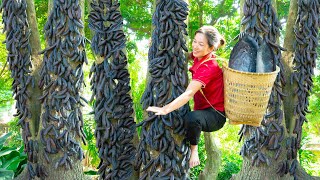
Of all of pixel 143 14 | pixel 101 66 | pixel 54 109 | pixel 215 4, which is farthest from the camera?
pixel 215 4

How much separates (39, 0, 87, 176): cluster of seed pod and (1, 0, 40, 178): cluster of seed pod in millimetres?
244

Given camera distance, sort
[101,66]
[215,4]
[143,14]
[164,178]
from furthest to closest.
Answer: [215,4] → [143,14] → [101,66] → [164,178]

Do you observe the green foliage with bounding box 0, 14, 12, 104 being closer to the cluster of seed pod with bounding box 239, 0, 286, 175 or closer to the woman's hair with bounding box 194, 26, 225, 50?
the cluster of seed pod with bounding box 239, 0, 286, 175

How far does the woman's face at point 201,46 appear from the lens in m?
4.12

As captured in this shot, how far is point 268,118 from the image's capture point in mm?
6121

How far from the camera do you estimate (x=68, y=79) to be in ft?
18.9

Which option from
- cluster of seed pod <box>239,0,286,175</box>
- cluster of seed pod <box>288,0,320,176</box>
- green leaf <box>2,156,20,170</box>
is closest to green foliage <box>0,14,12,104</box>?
green leaf <box>2,156,20,170</box>

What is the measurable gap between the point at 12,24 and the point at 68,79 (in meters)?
0.95

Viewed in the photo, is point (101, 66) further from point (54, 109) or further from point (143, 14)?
point (143, 14)

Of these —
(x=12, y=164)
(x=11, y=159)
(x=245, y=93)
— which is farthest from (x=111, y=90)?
(x=11, y=159)

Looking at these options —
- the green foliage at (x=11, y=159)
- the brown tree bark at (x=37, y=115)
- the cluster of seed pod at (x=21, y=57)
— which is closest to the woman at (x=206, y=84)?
the brown tree bark at (x=37, y=115)

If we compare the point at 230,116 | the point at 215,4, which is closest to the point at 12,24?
the point at 230,116

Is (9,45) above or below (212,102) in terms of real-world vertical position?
above

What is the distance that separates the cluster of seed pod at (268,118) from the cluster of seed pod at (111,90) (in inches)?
58.4
